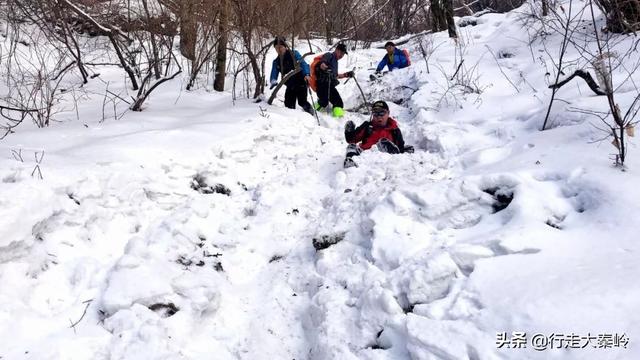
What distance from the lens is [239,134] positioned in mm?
5250

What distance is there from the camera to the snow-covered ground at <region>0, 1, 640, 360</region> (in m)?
2.30

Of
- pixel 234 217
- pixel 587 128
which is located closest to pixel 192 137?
pixel 234 217

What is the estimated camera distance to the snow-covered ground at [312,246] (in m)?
2.30

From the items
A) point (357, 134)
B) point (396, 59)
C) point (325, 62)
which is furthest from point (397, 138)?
point (396, 59)

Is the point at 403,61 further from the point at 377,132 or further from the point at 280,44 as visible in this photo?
the point at 377,132

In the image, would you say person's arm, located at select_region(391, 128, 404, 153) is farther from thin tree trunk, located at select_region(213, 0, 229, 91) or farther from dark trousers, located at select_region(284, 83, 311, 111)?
thin tree trunk, located at select_region(213, 0, 229, 91)

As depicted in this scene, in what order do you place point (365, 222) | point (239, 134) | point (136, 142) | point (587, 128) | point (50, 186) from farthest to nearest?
point (239, 134) < point (136, 142) < point (587, 128) < point (365, 222) < point (50, 186)

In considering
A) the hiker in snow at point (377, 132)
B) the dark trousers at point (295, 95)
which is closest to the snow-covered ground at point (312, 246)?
the hiker in snow at point (377, 132)

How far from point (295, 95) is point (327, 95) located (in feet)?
1.75

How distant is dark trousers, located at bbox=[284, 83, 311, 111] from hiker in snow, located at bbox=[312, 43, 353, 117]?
0.75 feet

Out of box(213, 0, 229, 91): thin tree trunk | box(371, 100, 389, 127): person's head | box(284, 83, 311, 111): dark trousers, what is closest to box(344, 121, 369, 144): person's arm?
box(371, 100, 389, 127): person's head

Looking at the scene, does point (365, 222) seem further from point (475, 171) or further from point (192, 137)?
point (192, 137)

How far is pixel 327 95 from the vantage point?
7.31m

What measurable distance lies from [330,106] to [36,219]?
5.29 meters
